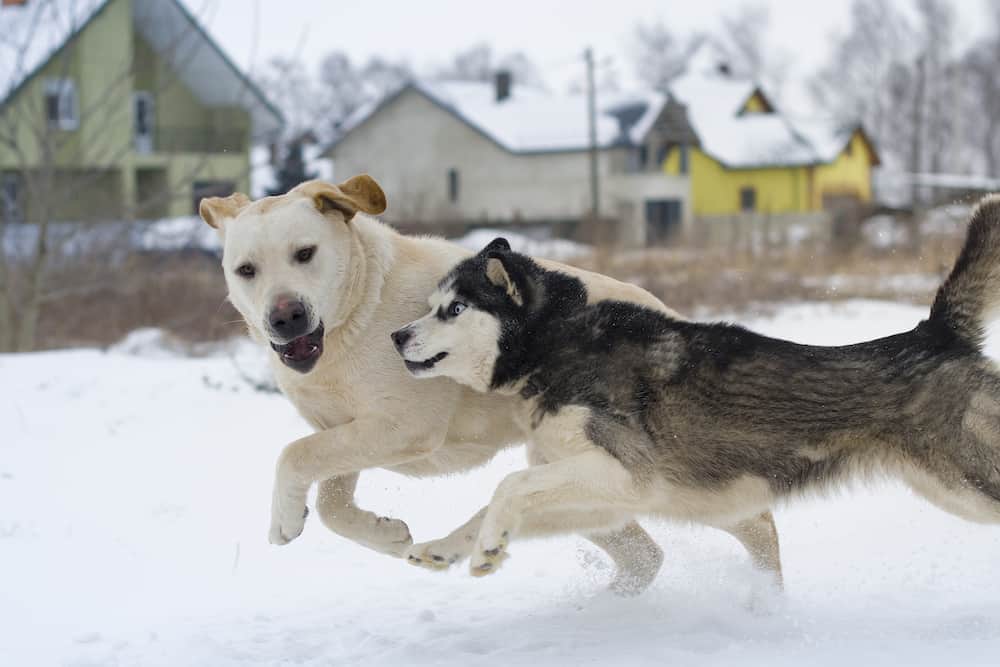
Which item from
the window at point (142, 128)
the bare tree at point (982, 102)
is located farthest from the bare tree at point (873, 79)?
the window at point (142, 128)

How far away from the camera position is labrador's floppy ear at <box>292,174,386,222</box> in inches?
192

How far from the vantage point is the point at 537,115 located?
4975 cm

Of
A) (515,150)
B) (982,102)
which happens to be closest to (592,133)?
(515,150)

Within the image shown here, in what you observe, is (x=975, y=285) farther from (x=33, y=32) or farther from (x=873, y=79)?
(x=873, y=79)

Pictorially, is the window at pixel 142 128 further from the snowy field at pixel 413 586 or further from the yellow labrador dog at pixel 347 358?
the yellow labrador dog at pixel 347 358

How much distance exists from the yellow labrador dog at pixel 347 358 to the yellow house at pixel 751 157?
1770 inches

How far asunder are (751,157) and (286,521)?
49.3 metres

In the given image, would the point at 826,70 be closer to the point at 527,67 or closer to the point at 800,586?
the point at 527,67

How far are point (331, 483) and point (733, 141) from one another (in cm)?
4958

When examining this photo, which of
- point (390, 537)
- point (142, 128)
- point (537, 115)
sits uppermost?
point (537, 115)

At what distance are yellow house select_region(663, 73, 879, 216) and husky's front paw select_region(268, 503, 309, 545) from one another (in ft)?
149

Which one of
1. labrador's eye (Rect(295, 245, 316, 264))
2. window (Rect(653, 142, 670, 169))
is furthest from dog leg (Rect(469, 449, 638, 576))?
window (Rect(653, 142, 670, 169))

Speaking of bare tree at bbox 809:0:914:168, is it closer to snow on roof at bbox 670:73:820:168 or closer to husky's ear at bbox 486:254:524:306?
snow on roof at bbox 670:73:820:168

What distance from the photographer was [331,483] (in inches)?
205
